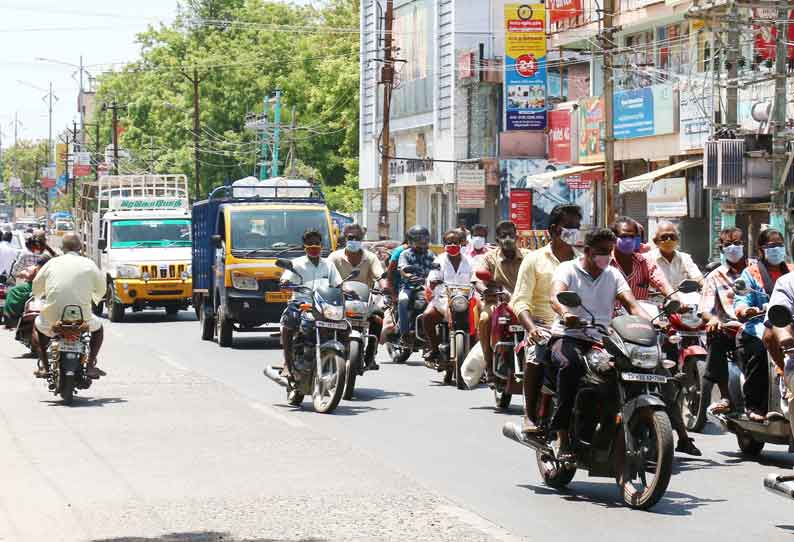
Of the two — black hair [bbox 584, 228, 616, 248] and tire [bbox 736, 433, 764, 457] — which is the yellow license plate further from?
black hair [bbox 584, 228, 616, 248]

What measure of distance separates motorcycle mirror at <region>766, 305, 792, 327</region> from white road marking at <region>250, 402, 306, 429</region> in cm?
561

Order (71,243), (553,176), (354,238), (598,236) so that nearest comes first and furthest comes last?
(598,236) < (71,243) < (354,238) < (553,176)

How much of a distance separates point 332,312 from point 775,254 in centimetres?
436

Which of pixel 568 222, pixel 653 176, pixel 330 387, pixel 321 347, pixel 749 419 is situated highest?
pixel 653 176

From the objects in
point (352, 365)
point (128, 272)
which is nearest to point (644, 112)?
point (128, 272)

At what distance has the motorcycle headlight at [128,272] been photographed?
29.4 metres

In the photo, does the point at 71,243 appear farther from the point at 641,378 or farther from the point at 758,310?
the point at 641,378

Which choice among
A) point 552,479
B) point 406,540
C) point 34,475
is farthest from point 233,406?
point 406,540

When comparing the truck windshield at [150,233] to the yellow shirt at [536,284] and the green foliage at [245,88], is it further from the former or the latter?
the green foliage at [245,88]

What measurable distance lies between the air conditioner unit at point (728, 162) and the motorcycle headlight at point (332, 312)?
17.4m

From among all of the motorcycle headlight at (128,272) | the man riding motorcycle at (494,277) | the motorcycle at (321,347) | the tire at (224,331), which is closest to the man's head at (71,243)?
the motorcycle at (321,347)

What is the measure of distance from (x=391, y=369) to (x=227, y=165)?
6846cm

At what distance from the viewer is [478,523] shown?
26.4 feet

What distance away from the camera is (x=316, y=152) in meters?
84.8
